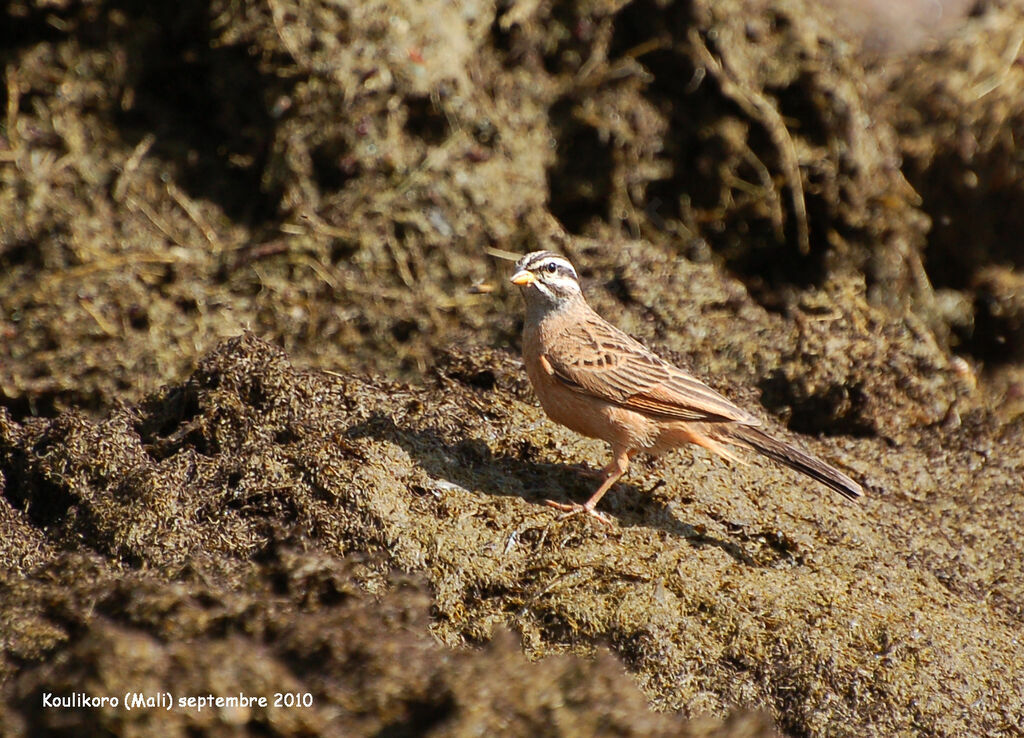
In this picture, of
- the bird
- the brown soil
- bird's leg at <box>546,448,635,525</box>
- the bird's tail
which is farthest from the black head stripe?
the bird's tail

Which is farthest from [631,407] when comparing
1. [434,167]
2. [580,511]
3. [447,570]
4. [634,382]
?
[434,167]

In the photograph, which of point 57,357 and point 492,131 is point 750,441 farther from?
point 57,357

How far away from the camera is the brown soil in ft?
13.7

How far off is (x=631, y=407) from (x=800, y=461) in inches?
41.1

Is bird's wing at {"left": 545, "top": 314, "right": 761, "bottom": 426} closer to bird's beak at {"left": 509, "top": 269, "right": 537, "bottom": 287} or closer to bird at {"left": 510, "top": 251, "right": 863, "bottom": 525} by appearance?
bird at {"left": 510, "top": 251, "right": 863, "bottom": 525}

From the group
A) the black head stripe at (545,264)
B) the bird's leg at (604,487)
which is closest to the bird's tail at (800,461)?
the bird's leg at (604,487)

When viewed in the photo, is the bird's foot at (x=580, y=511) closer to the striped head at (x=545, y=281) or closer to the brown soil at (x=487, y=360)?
the brown soil at (x=487, y=360)

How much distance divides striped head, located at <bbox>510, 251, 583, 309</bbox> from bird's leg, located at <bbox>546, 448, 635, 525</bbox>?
3.77 feet

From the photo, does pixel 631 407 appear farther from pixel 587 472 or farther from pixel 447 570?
pixel 447 570

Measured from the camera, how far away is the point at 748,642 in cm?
507

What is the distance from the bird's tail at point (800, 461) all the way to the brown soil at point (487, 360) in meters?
0.30

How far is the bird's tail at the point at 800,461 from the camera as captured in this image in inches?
235

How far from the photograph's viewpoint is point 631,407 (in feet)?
20.1

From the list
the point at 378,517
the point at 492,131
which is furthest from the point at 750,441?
the point at 492,131
